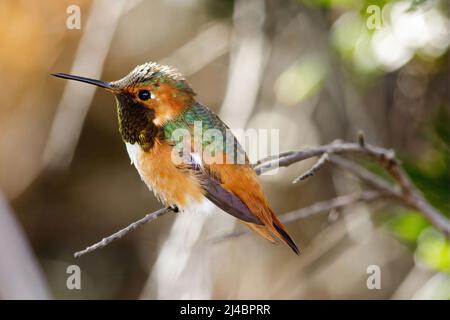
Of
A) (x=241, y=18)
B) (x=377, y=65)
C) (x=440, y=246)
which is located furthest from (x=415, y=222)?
(x=241, y=18)

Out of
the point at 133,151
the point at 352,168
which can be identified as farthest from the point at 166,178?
the point at 352,168

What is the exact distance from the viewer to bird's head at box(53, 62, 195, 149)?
1771 millimetres

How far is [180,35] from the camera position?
4750mm

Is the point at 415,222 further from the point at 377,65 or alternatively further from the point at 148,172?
the point at 148,172

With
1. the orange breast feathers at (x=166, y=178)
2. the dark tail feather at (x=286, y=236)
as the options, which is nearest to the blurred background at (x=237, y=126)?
the orange breast feathers at (x=166, y=178)

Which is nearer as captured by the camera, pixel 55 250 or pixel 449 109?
pixel 449 109

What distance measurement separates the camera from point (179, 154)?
5.92 feet

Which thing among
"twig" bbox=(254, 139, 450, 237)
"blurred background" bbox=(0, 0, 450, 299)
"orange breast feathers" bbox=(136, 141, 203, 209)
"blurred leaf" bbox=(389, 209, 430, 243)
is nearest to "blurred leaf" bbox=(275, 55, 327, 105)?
"blurred background" bbox=(0, 0, 450, 299)

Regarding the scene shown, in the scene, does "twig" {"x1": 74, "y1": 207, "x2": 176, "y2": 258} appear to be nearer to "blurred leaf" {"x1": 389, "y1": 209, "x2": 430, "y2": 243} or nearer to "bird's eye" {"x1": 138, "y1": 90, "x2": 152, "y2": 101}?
"bird's eye" {"x1": 138, "y1": 90, "x2": 152, "y2": 101}

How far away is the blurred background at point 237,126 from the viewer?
12.1 feet

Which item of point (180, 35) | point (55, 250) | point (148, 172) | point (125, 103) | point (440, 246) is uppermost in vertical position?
point (180, 35)

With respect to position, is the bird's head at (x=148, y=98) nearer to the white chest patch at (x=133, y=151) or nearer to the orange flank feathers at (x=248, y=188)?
the white chest patch at (x=133, y=151)

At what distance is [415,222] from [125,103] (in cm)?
222

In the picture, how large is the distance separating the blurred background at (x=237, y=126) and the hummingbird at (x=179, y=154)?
1448 mm
